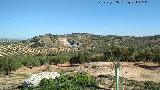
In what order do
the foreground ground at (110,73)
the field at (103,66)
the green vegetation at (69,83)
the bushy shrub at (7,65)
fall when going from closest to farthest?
1. the green vegetation at (69,83)
2. the field at (103,66)
3. the foreground ground at (110,73)
4. the bushy shrub at (7,65)

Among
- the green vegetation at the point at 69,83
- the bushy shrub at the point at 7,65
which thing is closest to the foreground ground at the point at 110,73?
the green vegetation at the point at 69,83

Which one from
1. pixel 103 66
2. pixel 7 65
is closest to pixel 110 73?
pixel 103 66

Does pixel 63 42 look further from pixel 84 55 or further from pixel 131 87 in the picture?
pixel 131 87

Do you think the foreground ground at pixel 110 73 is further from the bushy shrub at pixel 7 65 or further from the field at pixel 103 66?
the bushy shrub at pixel 7 65

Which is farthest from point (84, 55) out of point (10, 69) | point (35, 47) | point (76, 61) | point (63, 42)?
point (63, 42)

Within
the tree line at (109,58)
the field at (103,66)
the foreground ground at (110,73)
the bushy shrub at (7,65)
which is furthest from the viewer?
the tree line at (109,58)

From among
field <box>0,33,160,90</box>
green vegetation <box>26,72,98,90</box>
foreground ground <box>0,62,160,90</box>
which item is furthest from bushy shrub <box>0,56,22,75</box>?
green vegetation <box>26,72,98,90</box>

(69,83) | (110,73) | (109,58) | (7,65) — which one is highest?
(109,58)

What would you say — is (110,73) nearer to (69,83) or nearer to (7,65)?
(69,83)

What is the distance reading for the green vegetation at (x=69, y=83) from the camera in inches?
600

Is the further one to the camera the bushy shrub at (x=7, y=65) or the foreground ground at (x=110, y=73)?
the bushy shrub at (x=7, y=65)

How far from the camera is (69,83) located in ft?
50.7

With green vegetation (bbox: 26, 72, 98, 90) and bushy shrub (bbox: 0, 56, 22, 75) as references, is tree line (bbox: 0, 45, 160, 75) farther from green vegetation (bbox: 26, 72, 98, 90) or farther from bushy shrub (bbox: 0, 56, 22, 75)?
A: green vegetation (bbox: 26, 72, 98, 90)

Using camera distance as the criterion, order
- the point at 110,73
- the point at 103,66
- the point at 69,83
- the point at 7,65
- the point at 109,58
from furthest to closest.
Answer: the point at 109,58, the point at 7,65, the point at 103,66, the point at 110,73, the point at 69,83
